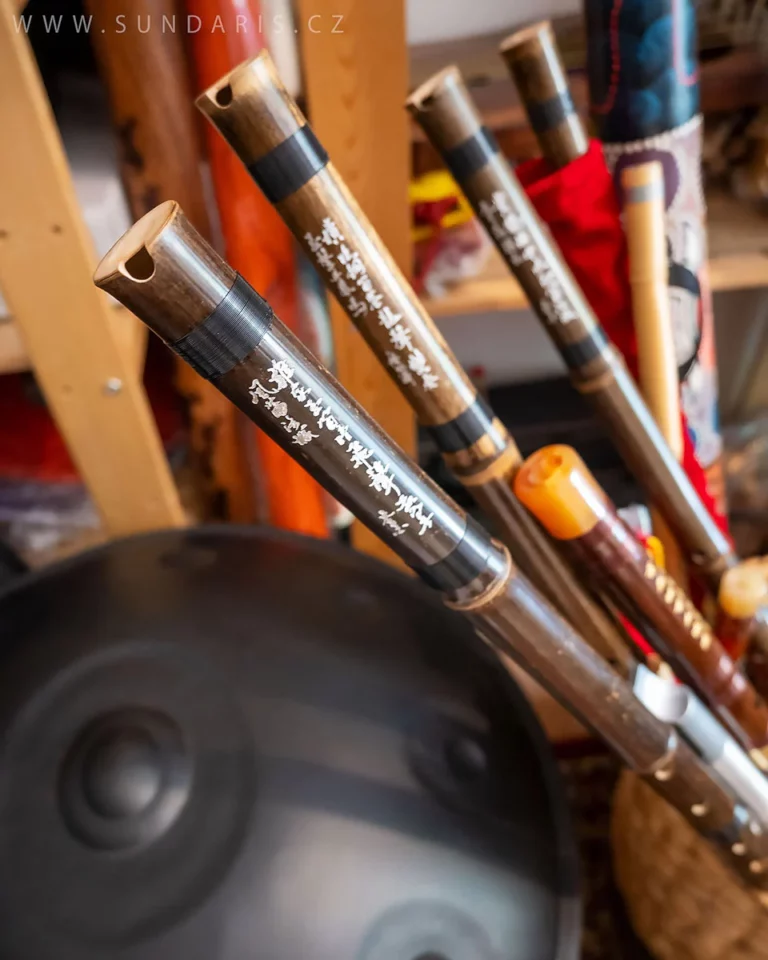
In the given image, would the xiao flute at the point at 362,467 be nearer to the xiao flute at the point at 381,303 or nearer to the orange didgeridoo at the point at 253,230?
the xiao flute at the point at 381,303

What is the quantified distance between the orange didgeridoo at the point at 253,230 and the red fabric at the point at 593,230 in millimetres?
219

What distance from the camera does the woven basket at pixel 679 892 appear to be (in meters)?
0.63

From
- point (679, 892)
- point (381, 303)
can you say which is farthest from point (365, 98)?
point (679, 892)

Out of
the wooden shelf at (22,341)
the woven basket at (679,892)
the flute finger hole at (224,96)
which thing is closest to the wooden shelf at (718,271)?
the wooden shelf at (22,341)

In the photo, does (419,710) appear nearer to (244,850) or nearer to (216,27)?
(244,850)

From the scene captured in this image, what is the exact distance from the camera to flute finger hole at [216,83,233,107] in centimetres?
32

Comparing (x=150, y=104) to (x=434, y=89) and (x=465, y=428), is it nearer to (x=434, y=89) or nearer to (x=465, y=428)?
(x=434, y=89)

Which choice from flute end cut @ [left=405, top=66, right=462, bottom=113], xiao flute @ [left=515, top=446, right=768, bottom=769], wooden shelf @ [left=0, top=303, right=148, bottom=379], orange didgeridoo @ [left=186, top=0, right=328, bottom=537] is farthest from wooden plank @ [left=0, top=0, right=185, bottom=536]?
xiao flute @ [left=515, top=446, right=768, bottom=769]

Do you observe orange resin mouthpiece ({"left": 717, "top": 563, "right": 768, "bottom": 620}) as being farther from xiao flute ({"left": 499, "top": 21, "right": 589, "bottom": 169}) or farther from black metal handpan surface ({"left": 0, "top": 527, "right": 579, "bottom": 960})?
xiao flute ({"left": 499, "top": 21, "right": 589, "bottom": 169})

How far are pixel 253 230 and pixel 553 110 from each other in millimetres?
255

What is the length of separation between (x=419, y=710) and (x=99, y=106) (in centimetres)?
59

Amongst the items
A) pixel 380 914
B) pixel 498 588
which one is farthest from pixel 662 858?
pixel 498 588

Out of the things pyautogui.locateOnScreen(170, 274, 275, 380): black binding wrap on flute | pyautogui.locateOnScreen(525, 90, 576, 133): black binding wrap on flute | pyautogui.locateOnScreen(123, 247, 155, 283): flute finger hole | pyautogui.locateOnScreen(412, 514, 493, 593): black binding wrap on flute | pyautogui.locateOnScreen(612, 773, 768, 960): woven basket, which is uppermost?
pyautogui.locateOnScreen(123, 247, 155, 283): flute finger hole

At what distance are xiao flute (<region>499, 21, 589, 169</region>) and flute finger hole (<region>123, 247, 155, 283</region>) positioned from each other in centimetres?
36
